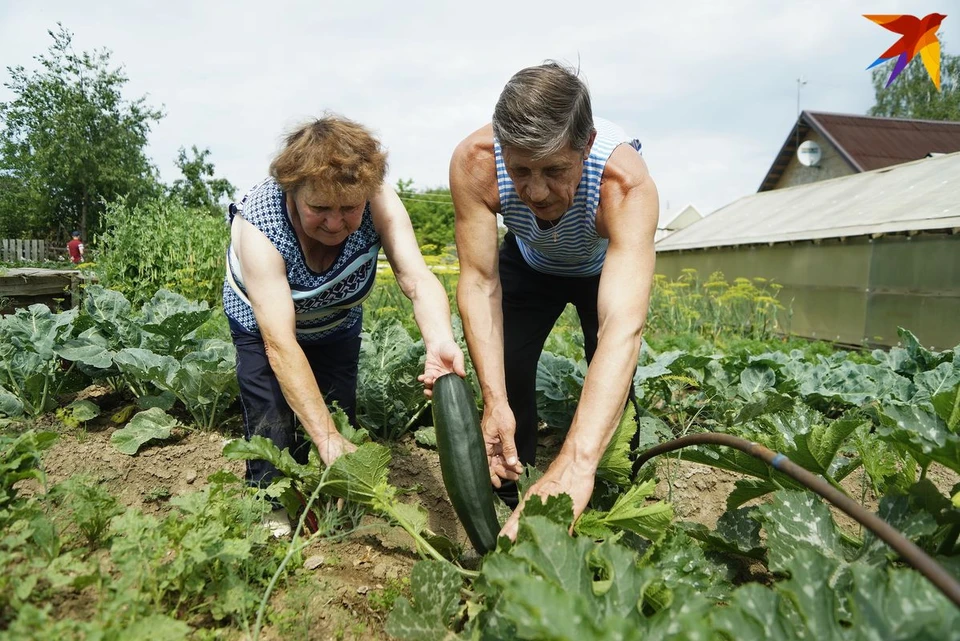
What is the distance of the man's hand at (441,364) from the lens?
104 inches

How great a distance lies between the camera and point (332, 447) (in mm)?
2414

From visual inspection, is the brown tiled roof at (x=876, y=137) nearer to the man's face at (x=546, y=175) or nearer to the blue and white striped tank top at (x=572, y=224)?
the blue and white striped tank top at (x=572, y=224)

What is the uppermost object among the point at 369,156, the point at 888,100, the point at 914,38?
the point at 888,100

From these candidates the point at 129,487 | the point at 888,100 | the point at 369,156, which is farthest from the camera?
the point at 888,100

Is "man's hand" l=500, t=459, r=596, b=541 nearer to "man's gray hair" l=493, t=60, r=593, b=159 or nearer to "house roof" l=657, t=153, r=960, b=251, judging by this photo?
"man's gray hair" l=493, t=60, r=593, b=159

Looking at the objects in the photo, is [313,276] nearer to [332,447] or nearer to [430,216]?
[332,447]

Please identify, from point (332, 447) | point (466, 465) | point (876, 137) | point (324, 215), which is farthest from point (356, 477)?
point (876, 137)

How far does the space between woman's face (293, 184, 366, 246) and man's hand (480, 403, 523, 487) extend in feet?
2.92

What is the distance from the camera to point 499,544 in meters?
1.88

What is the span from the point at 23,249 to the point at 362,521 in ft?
112

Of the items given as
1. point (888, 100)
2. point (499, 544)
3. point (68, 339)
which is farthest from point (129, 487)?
point (888, 100)

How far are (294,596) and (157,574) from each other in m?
0.40

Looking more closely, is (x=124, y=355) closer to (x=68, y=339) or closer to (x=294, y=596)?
(x=68, y=339)

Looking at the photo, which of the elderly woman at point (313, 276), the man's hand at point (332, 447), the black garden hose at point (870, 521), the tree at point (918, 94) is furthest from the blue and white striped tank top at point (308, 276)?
the tree at point (918, 94)
